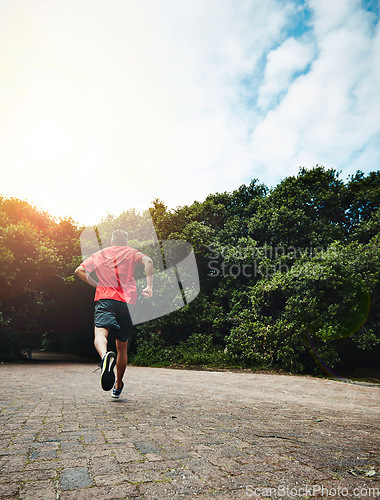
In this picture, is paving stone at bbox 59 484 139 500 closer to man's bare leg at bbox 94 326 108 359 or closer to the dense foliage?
man's bare leg at bbox 94 326 108 359

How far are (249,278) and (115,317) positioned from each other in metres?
11.6

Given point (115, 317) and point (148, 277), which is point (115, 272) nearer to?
point (148, 277)

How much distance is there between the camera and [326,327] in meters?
10.6

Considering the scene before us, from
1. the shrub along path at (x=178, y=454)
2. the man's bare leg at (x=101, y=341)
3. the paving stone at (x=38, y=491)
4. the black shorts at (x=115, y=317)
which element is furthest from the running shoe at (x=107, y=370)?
the paving stone at (x=38, y=491)

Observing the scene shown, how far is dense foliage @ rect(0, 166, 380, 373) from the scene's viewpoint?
11.1 m

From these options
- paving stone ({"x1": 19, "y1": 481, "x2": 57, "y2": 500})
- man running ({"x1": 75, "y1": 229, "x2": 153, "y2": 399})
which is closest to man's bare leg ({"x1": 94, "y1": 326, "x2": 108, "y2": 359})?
man running ({"x1": 75, "y1": 229, "x2": 153, "y2": 399})

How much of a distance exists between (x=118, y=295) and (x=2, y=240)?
10.2m

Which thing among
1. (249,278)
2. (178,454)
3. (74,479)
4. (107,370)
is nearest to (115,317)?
(107,370)

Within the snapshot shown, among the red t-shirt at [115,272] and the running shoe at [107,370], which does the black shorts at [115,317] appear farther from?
the running shoe at [107,370]

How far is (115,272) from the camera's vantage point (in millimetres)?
3898

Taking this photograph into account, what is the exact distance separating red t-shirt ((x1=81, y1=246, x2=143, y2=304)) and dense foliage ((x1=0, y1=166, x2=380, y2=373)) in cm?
843

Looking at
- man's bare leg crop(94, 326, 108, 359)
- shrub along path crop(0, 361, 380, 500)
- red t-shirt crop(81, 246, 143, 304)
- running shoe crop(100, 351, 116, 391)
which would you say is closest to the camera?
shrub along path crop(0, 361, 380, 500)

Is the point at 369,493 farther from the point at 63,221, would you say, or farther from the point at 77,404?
the point at 63,221

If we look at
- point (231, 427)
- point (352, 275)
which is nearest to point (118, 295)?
point (231, 427)
